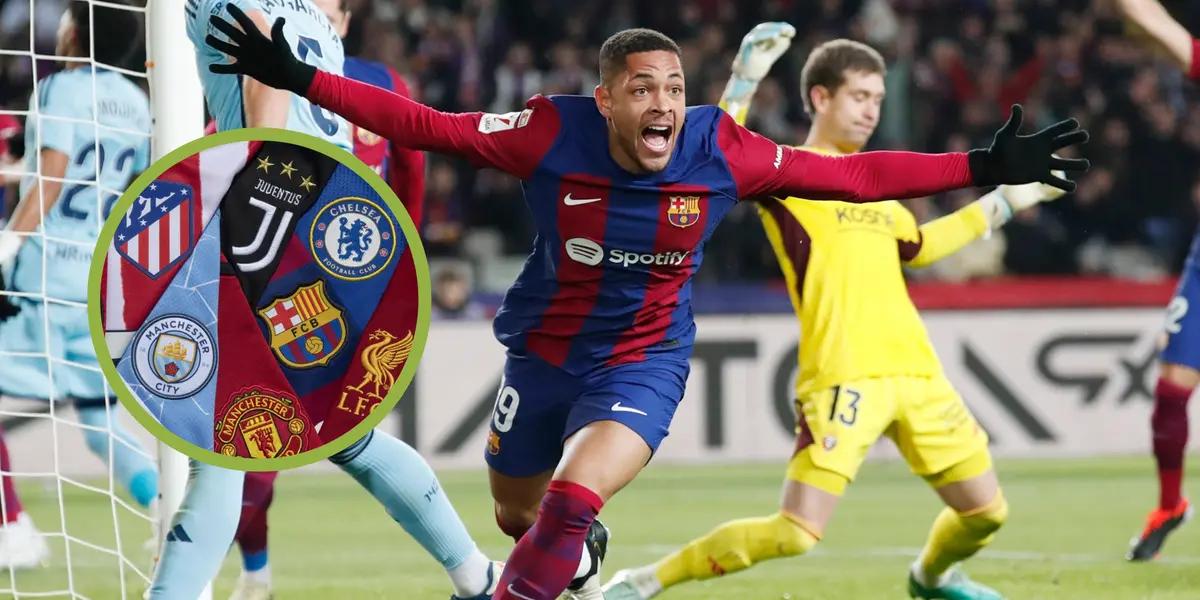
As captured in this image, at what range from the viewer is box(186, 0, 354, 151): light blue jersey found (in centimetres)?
451

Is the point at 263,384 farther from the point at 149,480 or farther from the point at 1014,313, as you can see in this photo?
the point at 1014,313

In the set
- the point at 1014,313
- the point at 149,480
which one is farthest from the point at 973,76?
the point at 149,480

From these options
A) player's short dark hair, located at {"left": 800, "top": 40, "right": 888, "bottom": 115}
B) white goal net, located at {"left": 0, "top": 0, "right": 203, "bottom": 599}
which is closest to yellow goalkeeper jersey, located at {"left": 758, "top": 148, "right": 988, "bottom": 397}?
player's short dark hair, located at {"left": 800, "top": 40, "right": 888, "bottom": 115}

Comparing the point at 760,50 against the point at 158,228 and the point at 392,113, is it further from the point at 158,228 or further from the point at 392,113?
the point at 158,228

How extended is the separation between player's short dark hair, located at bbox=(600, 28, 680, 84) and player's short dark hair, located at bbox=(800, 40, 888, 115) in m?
1.55

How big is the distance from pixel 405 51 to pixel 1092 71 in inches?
241

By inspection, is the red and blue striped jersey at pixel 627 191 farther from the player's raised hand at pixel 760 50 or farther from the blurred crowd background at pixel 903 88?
the blurred crowd background at pixel 903 88

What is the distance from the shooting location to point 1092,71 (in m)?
15.6

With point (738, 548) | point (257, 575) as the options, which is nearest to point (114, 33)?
point (257, 575)

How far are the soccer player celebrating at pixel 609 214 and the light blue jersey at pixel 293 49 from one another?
205 millimetres

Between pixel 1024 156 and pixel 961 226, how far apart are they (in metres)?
1.59

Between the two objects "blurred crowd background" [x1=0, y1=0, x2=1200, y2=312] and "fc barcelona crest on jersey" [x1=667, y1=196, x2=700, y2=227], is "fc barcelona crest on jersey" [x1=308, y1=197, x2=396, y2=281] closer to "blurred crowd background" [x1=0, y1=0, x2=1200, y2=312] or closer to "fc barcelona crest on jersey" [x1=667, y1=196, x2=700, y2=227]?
"fc barcelona crest on jersey" [x1=667, y1=196, x2=700, y2=227]

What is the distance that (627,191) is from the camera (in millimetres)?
4590

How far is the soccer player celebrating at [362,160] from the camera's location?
5.37 m
